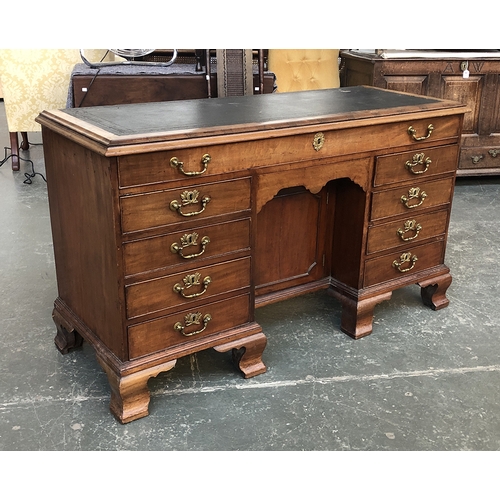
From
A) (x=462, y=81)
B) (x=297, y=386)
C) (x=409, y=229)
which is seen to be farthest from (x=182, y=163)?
(x=462, y=81)

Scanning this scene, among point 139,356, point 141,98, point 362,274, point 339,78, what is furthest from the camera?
point 339,78

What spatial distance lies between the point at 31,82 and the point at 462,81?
3034mm

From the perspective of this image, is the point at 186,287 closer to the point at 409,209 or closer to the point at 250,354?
the point at 250,354

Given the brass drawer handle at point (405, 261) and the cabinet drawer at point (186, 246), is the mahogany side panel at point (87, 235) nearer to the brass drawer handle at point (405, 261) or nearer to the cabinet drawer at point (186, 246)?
the cabinet drawer at point (186, 246)

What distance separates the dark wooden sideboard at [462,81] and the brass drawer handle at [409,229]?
1.88 metres

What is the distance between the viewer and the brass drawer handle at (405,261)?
8.23ft

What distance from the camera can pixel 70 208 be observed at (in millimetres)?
2049

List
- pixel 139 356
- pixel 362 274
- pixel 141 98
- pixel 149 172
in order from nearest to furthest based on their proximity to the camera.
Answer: pixel 149 172 → pixel 139 356 → pixel 362 274 → pixel 141 98

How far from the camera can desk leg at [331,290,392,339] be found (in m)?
Result: 2.44

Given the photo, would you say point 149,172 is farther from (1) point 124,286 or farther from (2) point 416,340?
(2) point 416,340

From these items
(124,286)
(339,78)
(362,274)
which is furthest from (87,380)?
(339,78)

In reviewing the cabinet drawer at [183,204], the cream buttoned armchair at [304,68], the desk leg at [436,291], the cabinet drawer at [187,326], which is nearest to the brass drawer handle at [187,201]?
the cabinet drawer at [183,204]

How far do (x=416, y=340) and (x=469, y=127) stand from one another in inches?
92.7

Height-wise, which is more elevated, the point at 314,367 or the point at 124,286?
the point at 124,286
